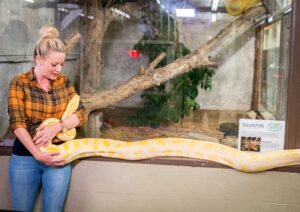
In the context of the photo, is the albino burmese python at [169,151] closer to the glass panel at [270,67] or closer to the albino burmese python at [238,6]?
the glass panel at [270,67]

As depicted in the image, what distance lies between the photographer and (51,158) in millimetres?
1928

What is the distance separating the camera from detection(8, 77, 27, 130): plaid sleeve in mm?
1847

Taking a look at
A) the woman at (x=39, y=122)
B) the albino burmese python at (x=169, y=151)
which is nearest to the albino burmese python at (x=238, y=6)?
the albino burmese python at (x=169, y=151)

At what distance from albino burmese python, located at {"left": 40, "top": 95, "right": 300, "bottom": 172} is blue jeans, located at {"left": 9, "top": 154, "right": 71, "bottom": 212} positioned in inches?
4.9

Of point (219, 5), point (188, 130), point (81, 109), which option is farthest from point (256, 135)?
point (81, 109)

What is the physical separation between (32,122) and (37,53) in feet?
1.23

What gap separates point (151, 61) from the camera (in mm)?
2439

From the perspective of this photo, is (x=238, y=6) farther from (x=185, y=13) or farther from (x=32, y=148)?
(x=32, y=148)

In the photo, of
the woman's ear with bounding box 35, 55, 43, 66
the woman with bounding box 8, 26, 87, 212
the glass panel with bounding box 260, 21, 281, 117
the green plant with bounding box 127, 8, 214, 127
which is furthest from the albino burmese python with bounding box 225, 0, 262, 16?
the woman's ear with bounding box 35, 55, 43, 66

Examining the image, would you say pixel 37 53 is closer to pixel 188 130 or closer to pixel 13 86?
pixel 13 86

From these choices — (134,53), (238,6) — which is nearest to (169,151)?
(134,53)

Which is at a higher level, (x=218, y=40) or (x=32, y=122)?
(x=218, y=40)

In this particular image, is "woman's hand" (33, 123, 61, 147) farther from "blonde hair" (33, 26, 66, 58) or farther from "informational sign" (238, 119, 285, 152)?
"informational sign" (238, 119, 285, 152)

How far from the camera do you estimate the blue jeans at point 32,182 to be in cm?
193
